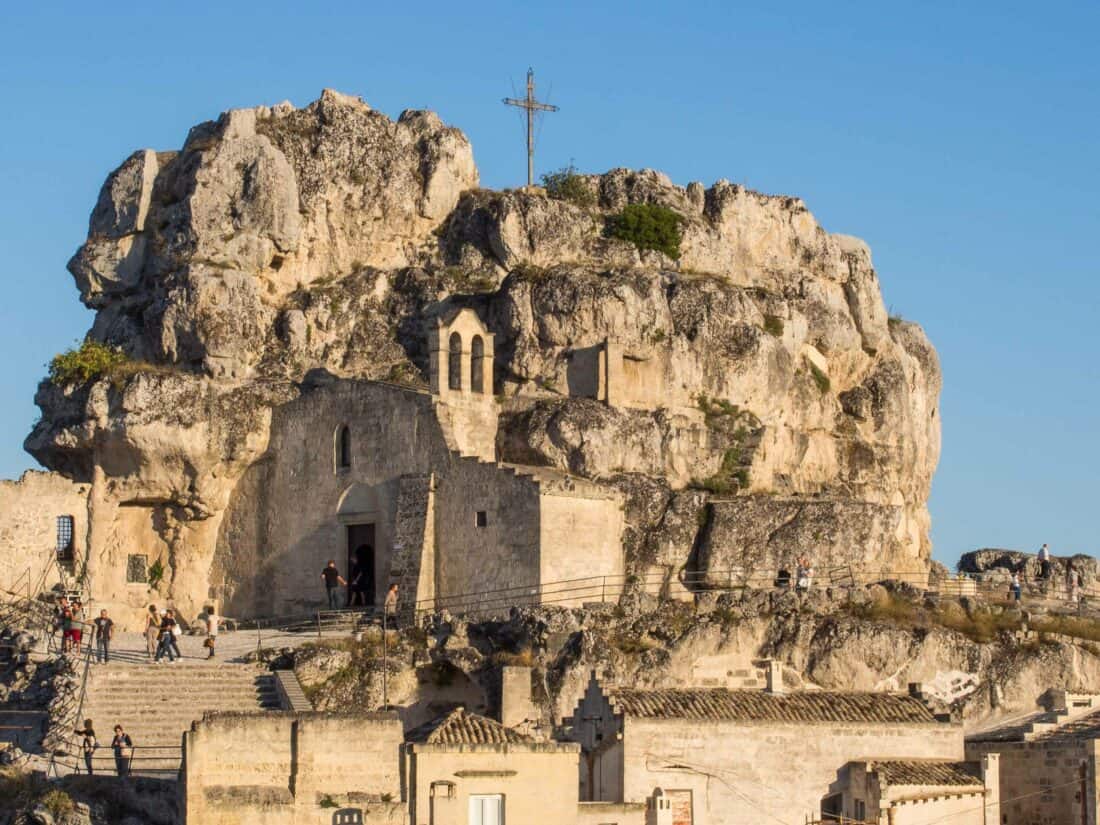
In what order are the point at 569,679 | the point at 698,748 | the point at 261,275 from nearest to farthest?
the point at 698,748
the point at 569,679
the point at 261,275

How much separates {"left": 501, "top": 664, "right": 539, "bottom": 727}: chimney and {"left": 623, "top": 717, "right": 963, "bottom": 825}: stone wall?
18.6 ft

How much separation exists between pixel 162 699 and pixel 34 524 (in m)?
12.6

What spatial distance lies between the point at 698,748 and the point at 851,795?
3.37m

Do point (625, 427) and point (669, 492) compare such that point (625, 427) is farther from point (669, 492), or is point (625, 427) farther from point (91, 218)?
point (91, 218)

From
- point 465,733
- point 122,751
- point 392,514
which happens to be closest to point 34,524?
point 392,514

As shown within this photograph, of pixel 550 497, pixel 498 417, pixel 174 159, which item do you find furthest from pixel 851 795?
pixel 174 159

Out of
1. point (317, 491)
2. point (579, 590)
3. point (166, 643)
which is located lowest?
point (166, 643)

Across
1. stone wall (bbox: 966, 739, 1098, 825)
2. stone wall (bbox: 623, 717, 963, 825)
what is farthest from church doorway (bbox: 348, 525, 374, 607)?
stone wall (bbox: 966, 739, 1098, 825)

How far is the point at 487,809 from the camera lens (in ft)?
154

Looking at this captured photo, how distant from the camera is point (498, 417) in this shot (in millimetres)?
64188

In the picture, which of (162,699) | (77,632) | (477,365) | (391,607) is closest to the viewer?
(162,699)

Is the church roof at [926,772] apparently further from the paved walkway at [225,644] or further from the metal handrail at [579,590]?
the paved walkway at [225,644]

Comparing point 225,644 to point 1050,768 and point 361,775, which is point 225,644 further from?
point 1050,768

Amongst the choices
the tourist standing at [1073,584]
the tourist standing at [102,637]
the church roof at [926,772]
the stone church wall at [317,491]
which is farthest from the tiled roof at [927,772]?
the tourist standing at [102,637]
